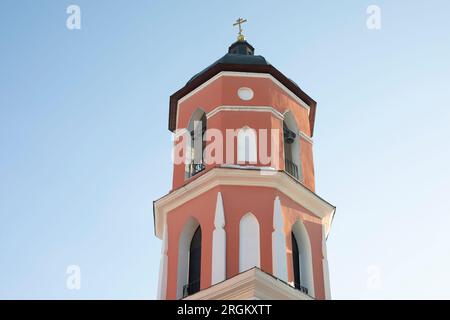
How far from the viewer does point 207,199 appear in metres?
18.0

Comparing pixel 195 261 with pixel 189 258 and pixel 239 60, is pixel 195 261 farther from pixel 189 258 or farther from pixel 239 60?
pixel 239 60

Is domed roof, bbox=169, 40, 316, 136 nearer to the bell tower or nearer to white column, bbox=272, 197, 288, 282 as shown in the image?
the bell tower

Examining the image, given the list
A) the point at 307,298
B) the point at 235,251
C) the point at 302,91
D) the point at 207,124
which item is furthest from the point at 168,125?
the point at 307,298

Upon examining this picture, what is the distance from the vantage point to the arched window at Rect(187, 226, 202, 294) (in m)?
17.3

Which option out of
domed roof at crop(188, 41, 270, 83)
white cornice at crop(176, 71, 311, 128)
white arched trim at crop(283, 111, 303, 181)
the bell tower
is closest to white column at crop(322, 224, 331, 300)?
the bell tower

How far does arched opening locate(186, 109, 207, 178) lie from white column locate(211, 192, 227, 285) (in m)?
1.78

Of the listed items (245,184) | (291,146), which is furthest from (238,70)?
(245,184)

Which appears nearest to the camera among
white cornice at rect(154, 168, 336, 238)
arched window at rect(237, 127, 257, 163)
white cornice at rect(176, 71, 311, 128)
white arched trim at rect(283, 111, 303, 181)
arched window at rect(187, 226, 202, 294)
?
arched window at rect(187, 226, 202, 294)

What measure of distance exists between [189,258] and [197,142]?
3.36 m

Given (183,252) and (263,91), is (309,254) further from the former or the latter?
(263,91)

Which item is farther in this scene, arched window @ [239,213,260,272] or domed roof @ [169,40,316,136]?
domed roof @ [169,40,316,136]
